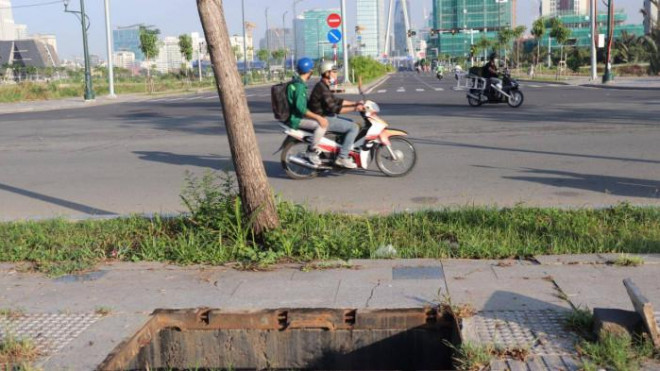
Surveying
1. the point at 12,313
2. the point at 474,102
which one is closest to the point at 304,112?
the point at 12,313

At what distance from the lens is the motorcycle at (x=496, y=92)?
22.3 metres

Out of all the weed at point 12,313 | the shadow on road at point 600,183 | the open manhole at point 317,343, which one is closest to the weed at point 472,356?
the open manhole at point 317,343

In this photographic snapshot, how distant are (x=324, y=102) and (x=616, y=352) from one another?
22.8ft

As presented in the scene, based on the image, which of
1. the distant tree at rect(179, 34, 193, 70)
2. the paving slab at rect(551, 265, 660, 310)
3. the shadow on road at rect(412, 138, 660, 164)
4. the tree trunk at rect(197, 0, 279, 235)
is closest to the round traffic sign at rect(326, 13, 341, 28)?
the shadow on road at rect(412, 138, 660, 164)

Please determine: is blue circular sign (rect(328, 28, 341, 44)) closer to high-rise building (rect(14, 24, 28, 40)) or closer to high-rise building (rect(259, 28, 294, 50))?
high-rise building (rect(259, 28, 294, 50))

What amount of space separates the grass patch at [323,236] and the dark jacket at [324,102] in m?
3.05

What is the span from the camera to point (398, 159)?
34.9ft

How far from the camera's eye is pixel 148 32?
58.4 metres

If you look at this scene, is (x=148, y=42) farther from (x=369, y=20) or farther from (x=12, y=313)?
(x=369, y=20)

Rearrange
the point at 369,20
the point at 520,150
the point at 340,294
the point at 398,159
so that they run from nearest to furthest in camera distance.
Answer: the point at 340,294 → the point at 398,159 → the point at 520,150 → the point at 369,20

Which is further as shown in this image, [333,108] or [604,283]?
[333,108]

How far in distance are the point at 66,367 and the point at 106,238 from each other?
3089mm

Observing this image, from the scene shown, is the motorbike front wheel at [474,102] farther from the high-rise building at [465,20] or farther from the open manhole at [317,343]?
the high-rise building at [465,20]

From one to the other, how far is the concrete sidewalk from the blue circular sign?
99.0ft
